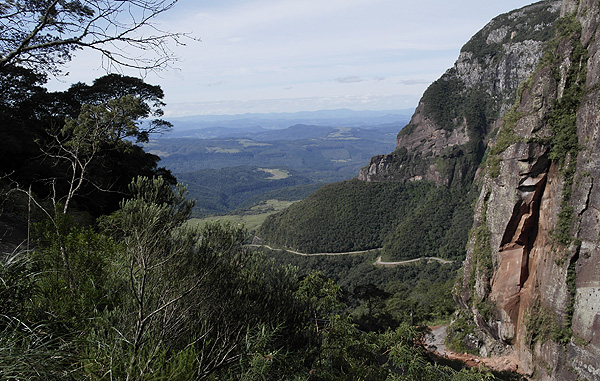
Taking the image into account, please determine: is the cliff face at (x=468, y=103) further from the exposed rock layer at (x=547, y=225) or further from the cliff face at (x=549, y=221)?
the cliff face at (x=549, y=221)

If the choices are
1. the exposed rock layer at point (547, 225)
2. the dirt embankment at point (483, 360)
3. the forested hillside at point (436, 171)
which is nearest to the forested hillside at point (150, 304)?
the exposed rock layer at point (547, 225)

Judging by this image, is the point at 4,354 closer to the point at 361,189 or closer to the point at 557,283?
the point at 557,283

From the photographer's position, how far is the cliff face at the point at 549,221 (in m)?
14.8

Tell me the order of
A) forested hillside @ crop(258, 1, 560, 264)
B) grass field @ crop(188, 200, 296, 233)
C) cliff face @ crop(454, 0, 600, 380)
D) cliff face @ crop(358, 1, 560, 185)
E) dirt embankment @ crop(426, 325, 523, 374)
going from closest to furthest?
cliff face @ crop(454, 0, 600, 380)
dirt embankment @ crop(426, 325, 523, 374)
forested hillside @ crop(258, 1, 560, 264)
cliff face @ crop(358, 1, 560, 185)
grass field @ crop(188, 200, 296, 233)

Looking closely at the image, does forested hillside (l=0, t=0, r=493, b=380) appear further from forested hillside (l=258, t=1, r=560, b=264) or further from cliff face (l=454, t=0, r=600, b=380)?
forested hillside (l=258, t=1, r=560, b=264)

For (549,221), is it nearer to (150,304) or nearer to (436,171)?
(150,304)

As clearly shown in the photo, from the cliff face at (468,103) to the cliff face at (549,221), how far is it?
60145mm

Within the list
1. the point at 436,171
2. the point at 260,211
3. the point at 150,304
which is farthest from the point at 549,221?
the point at 260,211

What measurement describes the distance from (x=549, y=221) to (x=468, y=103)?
255ft

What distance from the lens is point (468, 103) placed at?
8531cm

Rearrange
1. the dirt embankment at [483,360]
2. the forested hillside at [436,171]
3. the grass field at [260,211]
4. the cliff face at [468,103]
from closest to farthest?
the dirt embankment at [483,360], the forested hillside at [436,171], the cliff face at [468,103], the grass field at [260,211]

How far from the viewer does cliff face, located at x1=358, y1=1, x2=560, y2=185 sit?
7719 centimetres

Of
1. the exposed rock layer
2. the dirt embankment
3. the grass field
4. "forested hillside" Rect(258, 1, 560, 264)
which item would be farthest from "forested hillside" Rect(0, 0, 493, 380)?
the grass field

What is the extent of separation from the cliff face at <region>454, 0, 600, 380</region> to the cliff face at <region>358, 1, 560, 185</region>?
197 feet
